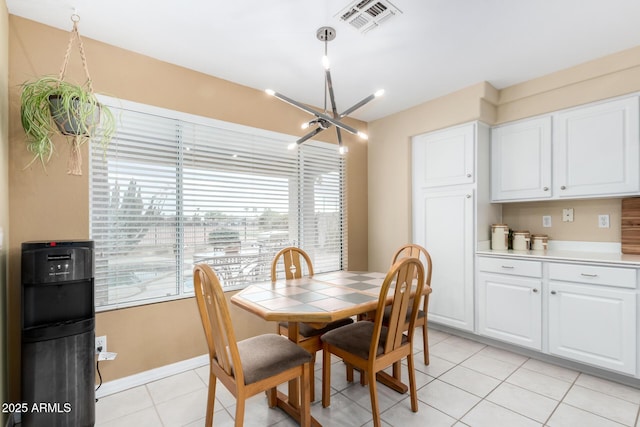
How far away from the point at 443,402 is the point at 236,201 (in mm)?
2301

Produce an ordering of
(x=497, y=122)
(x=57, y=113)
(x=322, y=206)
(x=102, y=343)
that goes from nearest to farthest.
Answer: (x=57, y=113) < (x=102, y=343) < (x=497, y=122) < (x=322, y=206)

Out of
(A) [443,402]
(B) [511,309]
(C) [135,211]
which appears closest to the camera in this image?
(A) [443,402]

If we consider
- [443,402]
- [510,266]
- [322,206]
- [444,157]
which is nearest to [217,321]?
[443,402]

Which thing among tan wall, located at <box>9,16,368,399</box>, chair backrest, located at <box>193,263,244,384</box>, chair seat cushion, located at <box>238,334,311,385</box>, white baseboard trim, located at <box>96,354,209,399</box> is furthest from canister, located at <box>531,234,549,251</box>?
white baseboard trim, located at <box>96,354,209,399</box>

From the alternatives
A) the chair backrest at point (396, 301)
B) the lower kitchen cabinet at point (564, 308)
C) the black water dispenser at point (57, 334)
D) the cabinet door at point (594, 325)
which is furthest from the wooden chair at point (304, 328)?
the cabinet door at point (594, 325)

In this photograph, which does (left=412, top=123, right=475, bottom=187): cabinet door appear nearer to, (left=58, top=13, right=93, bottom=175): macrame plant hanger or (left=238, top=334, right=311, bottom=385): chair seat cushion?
(left=238, top=334, right=311, bottom=385): chair seat cushion

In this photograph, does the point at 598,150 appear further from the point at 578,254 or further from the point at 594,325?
the point at 594,325

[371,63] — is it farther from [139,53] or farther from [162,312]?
[162,312]

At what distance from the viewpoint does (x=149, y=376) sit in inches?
94.1

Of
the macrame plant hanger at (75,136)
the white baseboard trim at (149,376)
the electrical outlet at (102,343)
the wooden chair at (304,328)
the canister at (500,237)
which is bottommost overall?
the white baseboard trim at (149,376)

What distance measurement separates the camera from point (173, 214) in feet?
8.41

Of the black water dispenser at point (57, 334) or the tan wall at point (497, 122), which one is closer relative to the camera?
the black water dispenser at point (57, 334)

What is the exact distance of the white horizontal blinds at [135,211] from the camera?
2.25m

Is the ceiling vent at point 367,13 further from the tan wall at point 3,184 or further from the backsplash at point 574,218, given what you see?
the backsplash at point 574,218
